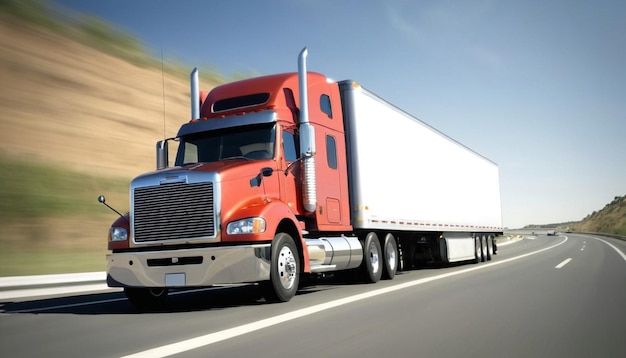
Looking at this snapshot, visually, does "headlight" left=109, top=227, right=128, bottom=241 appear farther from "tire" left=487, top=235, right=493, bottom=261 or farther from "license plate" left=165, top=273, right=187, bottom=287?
"tire" left=487, top=235, right=493, bottom=261

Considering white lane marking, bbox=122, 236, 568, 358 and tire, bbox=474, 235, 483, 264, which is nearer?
white lane marking, bbox=122, 236, 568, 358

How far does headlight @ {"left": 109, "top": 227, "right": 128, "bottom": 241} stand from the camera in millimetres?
9105

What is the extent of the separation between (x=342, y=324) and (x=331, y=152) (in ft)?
19.1

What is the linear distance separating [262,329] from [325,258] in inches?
173

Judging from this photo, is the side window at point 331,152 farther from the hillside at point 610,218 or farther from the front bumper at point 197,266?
the hillside at point 610,218

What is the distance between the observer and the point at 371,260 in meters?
13.2

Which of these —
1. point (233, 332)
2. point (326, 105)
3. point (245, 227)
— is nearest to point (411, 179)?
point (326, 105)

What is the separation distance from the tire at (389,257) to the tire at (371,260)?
8.3 inches

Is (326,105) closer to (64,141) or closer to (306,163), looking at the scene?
(306,163)

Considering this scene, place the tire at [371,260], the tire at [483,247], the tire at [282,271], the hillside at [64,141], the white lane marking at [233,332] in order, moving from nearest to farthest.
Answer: the white lane marking at [233,332] < the tire at [282,271] < the tire at [371,260] < the hillside at [64,141] < the tire at [483,247]

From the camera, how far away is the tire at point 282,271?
884 centimetres

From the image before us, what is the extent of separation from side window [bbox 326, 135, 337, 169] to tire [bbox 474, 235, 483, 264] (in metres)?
11.7

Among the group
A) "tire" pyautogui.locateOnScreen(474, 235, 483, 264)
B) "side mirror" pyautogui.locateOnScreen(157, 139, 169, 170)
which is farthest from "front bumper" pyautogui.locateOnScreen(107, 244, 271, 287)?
"tire" pyautogui.locateOnScreen(474, 235, 483, 264)

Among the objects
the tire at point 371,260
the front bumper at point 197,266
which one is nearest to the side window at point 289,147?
the front bumper at point 197,266
